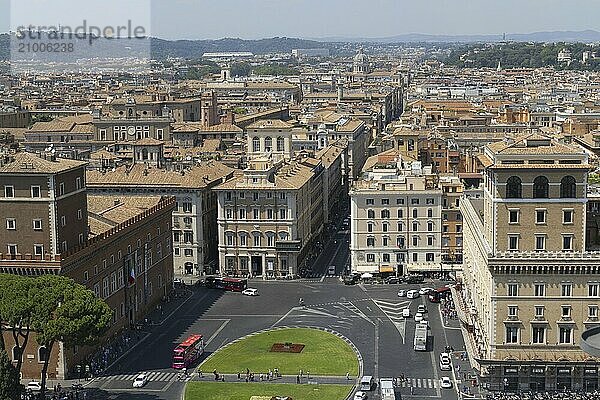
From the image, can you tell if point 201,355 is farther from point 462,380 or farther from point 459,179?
point 459,179

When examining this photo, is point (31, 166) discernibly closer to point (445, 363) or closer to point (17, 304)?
point (17, 304)

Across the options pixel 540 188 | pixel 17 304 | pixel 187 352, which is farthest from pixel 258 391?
pixel 540 188

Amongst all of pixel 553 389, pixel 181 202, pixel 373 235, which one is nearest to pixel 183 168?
pixel 181 202

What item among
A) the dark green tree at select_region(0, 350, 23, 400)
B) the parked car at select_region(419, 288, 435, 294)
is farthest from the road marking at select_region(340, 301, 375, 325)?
the dark green tree at select_region(0, 350, 23, 400)

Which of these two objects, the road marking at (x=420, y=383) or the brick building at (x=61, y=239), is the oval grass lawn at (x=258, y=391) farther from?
the brick building at (x=61, y=239)

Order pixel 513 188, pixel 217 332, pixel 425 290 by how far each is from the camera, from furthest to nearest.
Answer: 1. pixel 425 290
2. pixel 217 332
3. pixel 513 188

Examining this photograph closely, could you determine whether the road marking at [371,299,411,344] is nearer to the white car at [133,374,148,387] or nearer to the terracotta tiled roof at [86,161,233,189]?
the white car at [133,374,148,387]

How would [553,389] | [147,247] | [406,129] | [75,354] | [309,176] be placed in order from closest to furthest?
[553,389] < [75,354] < [147,247] < [309,176] < [406,129]
